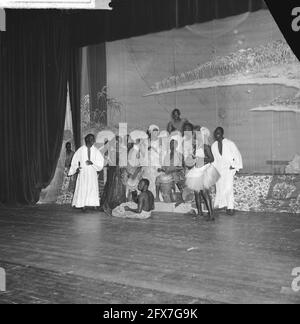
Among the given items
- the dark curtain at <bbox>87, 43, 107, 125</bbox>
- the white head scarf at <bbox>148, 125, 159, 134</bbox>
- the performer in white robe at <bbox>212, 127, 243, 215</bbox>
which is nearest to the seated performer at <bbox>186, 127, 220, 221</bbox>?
the performer in white robe at <bbox>212, 127, 243, 215</bbox>

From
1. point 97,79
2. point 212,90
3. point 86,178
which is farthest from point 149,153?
point 97,79

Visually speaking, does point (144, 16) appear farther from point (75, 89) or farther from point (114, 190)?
point (114, 190)

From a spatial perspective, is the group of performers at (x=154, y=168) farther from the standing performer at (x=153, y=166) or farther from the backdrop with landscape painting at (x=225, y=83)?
the backdrop with landscape painting at (x=225, y=83)

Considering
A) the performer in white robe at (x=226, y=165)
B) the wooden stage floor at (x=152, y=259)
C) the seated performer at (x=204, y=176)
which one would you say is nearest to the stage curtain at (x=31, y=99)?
the wooden stage floor at (x=152, y=259)

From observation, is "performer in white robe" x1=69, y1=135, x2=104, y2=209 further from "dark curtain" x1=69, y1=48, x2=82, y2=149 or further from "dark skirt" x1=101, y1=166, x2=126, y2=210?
"dark curtain" x1=69, y1=48, x2=82, y2=149

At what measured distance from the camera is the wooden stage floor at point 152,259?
10.7ft

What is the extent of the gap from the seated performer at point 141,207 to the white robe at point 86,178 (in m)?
1.01

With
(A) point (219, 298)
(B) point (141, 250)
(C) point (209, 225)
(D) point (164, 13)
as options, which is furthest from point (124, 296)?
(D) point (164, 13)

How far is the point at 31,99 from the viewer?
909 centimetres

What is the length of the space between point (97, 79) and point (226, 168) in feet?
10.6

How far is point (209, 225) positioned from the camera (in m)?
6.09

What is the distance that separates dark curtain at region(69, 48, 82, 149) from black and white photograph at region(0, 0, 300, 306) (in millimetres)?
20

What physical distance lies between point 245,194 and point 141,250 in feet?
10.5
